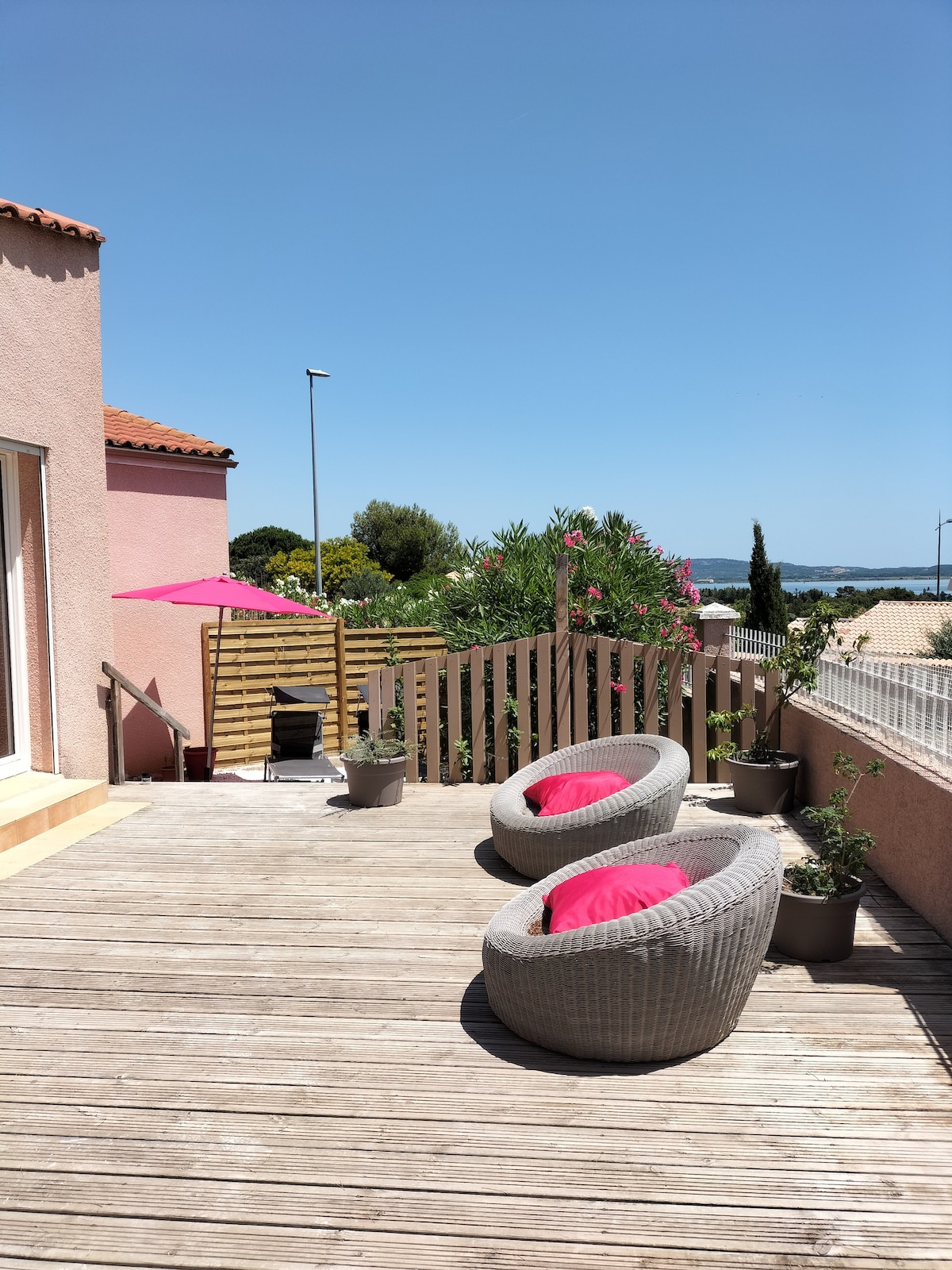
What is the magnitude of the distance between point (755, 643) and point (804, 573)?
155 metres

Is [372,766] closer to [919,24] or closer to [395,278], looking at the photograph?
[919,24]

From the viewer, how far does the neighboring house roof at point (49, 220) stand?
17.1 feet

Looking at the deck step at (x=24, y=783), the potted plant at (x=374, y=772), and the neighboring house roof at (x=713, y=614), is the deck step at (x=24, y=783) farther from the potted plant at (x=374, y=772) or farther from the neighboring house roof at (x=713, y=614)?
the neighboring house roof at (x=713, y=614)

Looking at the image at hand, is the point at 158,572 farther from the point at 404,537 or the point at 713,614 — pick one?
the point at 404,537

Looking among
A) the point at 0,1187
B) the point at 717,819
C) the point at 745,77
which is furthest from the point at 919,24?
the point at 0,1187

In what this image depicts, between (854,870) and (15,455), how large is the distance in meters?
5.67

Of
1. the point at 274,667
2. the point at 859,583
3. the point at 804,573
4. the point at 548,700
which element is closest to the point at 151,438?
the point at 274,667

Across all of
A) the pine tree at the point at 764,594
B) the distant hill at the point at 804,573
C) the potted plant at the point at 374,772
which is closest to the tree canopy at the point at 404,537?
the distant hill at the point at 804,573

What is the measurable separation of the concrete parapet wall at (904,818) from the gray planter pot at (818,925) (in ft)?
1.75

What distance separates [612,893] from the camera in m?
2.74

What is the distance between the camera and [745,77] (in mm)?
8688

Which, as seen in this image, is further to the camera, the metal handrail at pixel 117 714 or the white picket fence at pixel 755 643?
the white picket fence at pixel 755 643

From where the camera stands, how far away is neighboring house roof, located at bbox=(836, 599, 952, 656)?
2941cm

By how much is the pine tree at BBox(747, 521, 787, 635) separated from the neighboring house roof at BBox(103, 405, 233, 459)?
1185 inches
